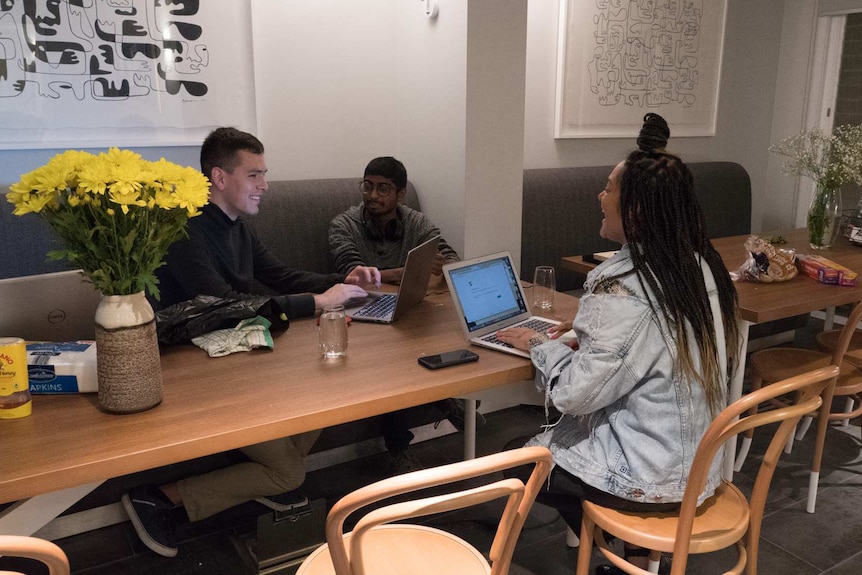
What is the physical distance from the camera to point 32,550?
3.15 feet

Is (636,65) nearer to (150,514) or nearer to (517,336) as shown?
(517,336)

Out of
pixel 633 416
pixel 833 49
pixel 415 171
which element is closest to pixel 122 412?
pixel 633 416

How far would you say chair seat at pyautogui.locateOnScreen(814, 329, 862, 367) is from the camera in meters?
2.64

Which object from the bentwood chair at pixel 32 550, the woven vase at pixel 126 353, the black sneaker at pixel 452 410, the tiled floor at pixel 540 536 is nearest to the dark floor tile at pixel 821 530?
the tiled floor at pixel 540 536

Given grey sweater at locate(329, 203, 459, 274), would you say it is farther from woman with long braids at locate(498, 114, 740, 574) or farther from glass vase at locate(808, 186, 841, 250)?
glass vase at locate(808, 186, 841, 250)

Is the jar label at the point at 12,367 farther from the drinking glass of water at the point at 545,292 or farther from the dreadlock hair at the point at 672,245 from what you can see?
the drinking glass of water at the point at 545,292

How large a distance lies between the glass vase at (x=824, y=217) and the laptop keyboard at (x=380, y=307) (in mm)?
2051

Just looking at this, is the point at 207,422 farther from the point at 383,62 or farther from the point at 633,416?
the point at 383,62

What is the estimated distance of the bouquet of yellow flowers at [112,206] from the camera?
1.27m

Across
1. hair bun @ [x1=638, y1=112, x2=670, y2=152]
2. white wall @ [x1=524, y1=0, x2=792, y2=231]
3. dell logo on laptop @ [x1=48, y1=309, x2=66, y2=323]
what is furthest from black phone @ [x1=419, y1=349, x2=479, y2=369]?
white wall @ [x1=524, y1=0, x2=792, y2=231]

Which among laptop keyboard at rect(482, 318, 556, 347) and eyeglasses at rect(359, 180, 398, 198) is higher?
eyeglasses at rect(359, 180, 398, 198)

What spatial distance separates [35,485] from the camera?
1185 millimetres

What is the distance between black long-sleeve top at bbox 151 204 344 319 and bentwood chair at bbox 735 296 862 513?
1641 millimetres

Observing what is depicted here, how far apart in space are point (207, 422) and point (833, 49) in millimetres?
4818
